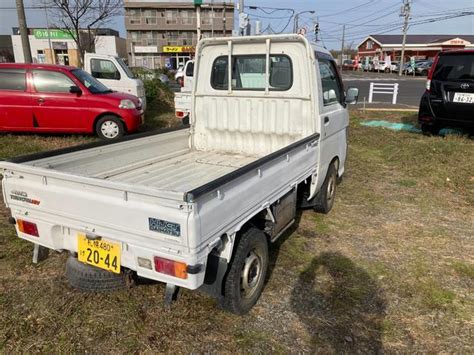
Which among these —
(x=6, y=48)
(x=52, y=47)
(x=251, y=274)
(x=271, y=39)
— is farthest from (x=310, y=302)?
(x=6, y=48)

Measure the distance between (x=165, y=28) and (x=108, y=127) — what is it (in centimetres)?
5147

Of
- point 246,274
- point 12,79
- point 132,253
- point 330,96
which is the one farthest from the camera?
point 12,79

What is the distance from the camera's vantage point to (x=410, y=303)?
3.06 m

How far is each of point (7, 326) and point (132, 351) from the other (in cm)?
98

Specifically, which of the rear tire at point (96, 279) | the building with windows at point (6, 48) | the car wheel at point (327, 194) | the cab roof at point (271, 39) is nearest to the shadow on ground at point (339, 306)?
the car wheel at point (327, 194)

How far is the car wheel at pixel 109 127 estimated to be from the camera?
8.44 meters

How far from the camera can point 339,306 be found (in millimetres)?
3002

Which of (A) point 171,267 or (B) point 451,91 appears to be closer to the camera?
(A) point 171,267

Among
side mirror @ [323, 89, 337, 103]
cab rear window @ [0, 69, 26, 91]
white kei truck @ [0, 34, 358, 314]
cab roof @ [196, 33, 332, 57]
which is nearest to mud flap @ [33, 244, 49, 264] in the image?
white kei truck @ [0, 34, 358, 314]

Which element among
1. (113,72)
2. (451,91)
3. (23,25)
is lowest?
(451,91)

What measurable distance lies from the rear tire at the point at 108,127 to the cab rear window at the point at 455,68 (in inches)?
279

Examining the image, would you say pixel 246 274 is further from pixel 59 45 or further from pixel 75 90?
pixel 59 45

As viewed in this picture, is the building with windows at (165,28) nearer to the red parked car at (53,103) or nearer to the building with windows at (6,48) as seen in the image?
the building with windows at (6,48)

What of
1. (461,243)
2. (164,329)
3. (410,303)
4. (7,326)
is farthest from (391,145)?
(7,326)
